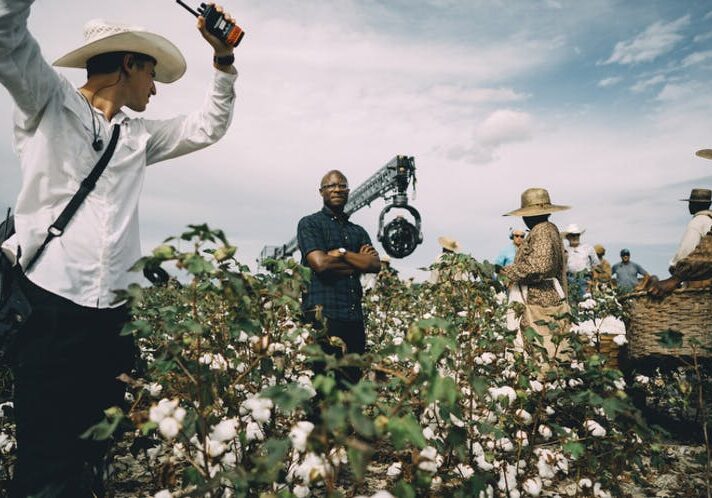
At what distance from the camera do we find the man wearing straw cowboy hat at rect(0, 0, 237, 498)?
5.16ft

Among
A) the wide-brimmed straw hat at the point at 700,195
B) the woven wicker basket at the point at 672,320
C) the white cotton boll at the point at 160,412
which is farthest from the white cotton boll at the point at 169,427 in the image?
the wide-brimmed straw hat at the point at 700,195

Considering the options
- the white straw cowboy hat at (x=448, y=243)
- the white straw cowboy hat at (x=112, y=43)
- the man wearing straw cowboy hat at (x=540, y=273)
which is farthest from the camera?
the white straw cowboy hat at (x=448, y=243)

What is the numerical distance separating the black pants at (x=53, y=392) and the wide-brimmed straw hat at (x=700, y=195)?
4.79 metres

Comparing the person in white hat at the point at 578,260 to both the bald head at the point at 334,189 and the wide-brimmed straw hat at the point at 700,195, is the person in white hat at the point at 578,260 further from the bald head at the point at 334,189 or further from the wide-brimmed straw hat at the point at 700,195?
the bald head at the point at 334,189

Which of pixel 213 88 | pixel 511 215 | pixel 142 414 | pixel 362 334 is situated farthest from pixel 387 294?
pixel 142 414

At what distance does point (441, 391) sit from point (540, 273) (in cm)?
296

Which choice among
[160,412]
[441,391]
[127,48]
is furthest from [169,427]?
[127,48]

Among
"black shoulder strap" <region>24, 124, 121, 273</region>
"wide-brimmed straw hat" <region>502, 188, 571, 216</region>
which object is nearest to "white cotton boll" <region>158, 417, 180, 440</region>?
"black shoulder strap" <region>24, 124, 121, 273</region>

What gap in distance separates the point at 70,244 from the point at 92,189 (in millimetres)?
213

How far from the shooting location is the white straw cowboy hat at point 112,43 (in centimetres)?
181

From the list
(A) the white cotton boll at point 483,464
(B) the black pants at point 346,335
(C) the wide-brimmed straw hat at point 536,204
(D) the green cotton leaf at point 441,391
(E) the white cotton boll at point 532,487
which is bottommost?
(E) the white cotton boll at point 532,487

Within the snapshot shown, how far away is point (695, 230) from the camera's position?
390cm

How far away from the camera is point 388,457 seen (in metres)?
3.36

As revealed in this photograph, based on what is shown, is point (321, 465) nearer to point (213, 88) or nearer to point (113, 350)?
point (113, 350)
